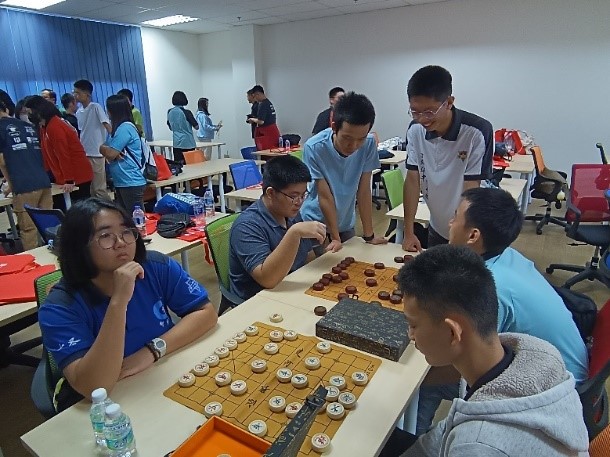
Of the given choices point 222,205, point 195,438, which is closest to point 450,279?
point 195,438

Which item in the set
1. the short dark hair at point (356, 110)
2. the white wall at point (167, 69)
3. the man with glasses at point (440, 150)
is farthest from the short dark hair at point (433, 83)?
the white wall at point (167, 69)

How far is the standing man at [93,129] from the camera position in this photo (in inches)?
183

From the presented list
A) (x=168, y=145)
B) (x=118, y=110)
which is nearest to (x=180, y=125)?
(x=168, y=145)

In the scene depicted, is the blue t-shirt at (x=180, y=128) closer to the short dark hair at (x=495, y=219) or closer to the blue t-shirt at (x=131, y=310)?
the blue t-shirt at (x=131, y=310)

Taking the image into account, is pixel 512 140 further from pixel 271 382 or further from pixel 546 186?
pixel 271 382

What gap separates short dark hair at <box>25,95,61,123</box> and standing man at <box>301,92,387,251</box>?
284 centimetres

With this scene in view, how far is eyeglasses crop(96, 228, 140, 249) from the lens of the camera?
1.23 meters

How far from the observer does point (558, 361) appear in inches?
31.9

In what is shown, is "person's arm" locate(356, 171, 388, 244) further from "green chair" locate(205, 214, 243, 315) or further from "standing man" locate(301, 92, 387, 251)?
"green chair" locate(205, 214, 243, 315)

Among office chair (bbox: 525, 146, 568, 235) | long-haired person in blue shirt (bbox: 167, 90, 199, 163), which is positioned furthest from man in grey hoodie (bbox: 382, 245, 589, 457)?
long-haired person in blue shirt (bbox: 167, 90, 199, 163)

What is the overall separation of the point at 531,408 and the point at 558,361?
0.16 meters

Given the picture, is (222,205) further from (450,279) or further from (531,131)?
(531,131)

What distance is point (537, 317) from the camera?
1206 millimetres

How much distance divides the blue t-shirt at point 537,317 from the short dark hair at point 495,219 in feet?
0.41
